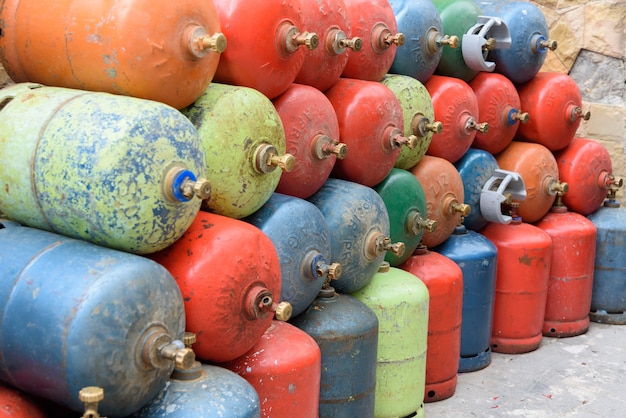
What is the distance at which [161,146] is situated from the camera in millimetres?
2049

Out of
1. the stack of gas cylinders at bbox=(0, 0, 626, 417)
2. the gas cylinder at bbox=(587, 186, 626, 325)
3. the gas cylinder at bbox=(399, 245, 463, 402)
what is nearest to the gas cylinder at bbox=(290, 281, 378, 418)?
the stack of gas cylinders at bbox=(0, 0, 626, 417)

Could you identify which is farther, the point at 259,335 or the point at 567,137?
the point at 567,137

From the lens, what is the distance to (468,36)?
13.1 feet

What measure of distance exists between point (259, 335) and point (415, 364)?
1131 mm

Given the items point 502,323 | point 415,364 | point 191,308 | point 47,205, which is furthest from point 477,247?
point 47,205

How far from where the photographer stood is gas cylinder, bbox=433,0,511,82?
3999 mm

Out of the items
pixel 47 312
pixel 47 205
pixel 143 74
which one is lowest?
pixel 47 312

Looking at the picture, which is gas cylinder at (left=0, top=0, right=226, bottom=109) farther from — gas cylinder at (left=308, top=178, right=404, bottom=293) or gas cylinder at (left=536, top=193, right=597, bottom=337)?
gas cylinder at (left=536, top=193, right=597, bottom=337)

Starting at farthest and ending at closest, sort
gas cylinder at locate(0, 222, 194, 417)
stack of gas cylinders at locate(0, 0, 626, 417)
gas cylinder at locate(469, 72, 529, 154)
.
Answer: gas cylinder at locate(469, 72, 529, 154) < stack of gas cylinders at locate(0, 0, 626, 417) < gas cylinder at locate(0, 222, 194, 417)

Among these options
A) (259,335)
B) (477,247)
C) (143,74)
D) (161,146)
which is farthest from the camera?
(477,247)

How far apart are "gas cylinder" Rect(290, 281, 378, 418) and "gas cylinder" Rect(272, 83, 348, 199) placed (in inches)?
16.8

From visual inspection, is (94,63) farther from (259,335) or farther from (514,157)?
(514,157)

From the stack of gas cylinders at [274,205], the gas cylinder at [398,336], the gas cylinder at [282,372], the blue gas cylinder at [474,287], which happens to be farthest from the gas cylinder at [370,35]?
the gas cylinder at [282,372]

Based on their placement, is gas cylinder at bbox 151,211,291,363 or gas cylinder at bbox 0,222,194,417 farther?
gas cylinder at bbox 151,211,291,363
